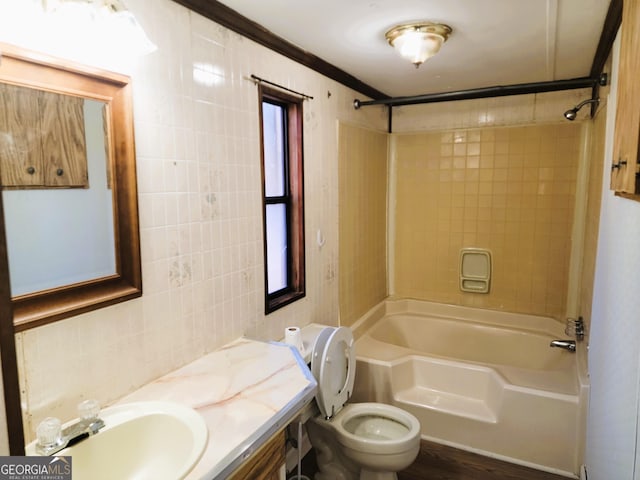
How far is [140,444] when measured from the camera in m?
1.27

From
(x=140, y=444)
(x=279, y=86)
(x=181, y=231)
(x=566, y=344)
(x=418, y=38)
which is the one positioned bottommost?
(x=566, y=344)

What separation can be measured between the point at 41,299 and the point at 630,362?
1.56 metres

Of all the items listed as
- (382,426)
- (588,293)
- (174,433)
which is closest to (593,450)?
(382,426)

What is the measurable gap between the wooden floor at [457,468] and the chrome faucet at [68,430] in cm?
151

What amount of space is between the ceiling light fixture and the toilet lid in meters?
1.44

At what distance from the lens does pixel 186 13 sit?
1.60m

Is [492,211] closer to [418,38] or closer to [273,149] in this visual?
[418,38]

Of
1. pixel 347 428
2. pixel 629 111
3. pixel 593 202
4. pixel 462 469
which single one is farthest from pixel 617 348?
pixel 593 202

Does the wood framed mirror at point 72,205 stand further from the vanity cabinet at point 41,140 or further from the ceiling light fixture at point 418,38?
the ceiling light fixture at point 418,38

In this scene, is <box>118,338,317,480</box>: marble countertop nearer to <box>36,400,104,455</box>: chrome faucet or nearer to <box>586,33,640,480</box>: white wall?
<box>36,400,104,455</box>: chrome faucet

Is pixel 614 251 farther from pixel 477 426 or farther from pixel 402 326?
pixel 402 326

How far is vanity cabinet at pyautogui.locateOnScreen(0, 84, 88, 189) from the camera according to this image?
109 centimetres

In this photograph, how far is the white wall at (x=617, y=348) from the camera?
98 cm

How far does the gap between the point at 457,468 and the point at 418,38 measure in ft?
7.62
